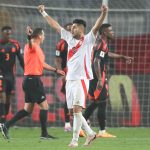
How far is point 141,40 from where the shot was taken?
17.2 meters

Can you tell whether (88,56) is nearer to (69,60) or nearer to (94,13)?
(69,60)

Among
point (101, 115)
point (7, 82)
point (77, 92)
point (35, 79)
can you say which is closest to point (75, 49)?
point (77, 92)

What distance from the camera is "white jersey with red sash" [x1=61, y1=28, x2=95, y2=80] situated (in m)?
11.5

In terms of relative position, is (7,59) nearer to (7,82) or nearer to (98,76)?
(7,82)

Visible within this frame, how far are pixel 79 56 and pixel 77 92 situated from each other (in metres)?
0.56

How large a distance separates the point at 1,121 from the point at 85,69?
3431 millimetres

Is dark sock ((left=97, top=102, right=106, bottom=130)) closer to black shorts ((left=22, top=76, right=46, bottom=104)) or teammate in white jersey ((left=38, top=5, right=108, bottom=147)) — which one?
black shorts ((left=22, top=76, right=46, bottom=104))

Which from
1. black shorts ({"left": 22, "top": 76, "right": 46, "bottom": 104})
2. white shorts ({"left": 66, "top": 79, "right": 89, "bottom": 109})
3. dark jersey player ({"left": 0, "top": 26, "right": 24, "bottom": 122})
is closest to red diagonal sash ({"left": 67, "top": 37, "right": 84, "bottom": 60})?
white shorts ({"left": 66, "top": 79, "right": 89, "bottom": 109})

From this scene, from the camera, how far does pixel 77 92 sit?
11438 mm

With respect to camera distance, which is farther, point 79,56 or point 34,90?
point 34,90

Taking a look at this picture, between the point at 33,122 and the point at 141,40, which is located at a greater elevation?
the point at 141,40

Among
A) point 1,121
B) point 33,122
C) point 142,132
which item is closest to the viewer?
point 1,121

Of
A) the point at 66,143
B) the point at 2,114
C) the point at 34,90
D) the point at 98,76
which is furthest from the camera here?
the point at 2,114

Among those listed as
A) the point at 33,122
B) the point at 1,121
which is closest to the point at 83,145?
the point at 1,121
